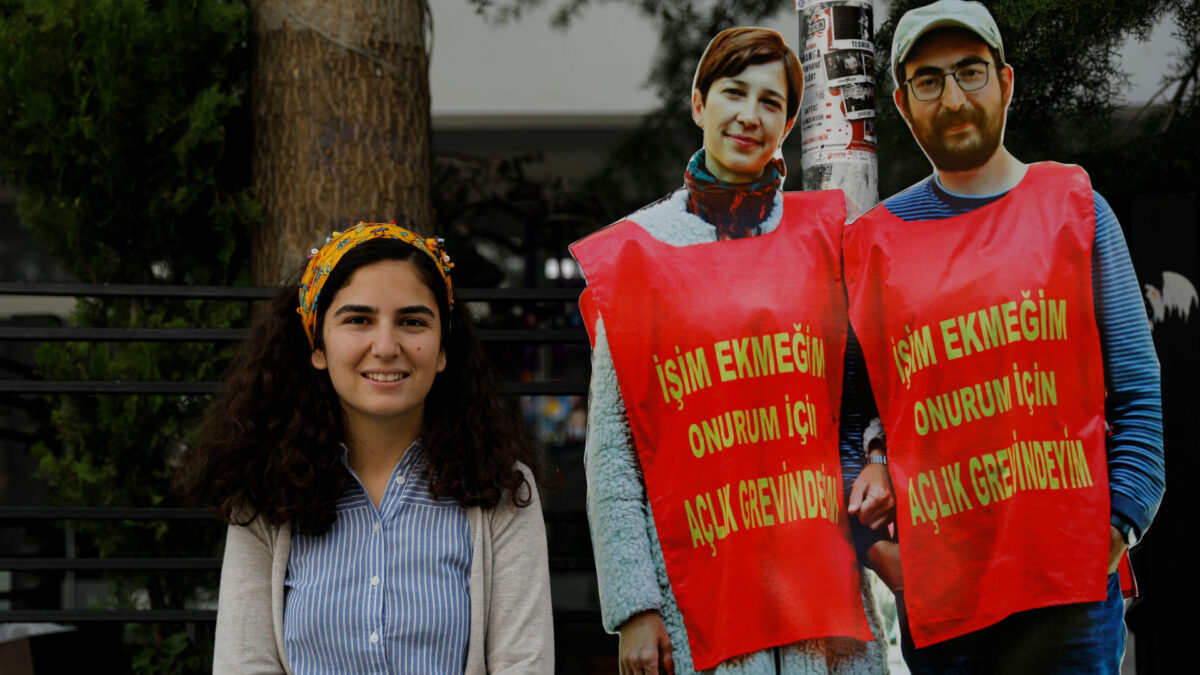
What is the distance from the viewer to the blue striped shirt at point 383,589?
2.17 meters

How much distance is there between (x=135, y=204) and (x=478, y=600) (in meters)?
2.34

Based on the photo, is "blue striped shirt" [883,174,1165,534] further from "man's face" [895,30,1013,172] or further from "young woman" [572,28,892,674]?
"young woman" [572,28,892,674]

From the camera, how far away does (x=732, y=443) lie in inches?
110

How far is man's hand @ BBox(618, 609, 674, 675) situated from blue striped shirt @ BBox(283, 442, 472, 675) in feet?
2.34

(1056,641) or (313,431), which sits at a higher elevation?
(313,431)

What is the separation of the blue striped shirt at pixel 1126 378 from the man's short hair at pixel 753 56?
2.10 feet

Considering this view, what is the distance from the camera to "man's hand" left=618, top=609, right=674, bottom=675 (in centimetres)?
281

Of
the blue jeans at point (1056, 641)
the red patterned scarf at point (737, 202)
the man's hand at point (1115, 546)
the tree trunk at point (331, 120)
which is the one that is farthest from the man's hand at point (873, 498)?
the tree trunk at point (331, 120)

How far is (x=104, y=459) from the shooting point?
Result: 3.79m

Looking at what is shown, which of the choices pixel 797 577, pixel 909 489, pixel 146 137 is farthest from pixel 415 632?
pixel 146 137

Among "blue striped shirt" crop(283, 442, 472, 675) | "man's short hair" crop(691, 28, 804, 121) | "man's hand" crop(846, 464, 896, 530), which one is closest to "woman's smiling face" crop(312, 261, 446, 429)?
"blue striped shirt" crop(283, 442, 472, 675)

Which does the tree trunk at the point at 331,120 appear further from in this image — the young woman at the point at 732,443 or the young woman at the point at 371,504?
the young woman at the point at 371,504

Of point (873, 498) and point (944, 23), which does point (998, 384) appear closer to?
point (873, 498)

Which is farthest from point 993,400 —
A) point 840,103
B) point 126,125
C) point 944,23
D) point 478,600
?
point 126,125
